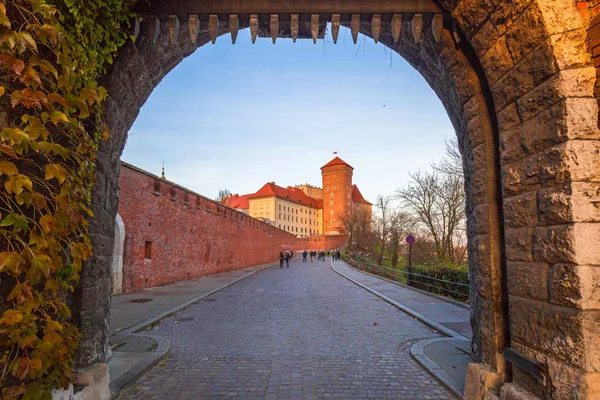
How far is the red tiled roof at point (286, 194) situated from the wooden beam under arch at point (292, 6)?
87.8 metres

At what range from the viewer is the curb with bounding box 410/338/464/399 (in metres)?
4.42

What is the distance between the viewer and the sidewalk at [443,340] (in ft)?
16.1

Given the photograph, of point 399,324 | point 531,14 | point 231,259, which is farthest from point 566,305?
point 231,259

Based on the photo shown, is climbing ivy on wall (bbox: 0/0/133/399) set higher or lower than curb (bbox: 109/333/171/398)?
higher

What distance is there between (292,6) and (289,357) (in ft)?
16.5

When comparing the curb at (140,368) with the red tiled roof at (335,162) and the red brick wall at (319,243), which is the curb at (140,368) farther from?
the red tiled roof at (335,162)

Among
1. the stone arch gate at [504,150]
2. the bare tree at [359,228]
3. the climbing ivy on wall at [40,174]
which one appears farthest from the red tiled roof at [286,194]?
the climbing ivy on wall at [40,174]

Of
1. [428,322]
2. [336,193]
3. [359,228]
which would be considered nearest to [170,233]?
[428,322]

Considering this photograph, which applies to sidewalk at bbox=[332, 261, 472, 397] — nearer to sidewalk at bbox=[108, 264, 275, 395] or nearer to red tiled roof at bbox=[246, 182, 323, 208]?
sidewalk at bbox=[108, 264, 275, 395]

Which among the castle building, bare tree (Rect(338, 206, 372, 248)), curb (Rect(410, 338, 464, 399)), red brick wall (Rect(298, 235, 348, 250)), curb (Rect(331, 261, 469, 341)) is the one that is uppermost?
the castle building

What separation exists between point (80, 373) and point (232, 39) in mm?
3879

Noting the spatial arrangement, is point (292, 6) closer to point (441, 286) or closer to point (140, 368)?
point (140, 368)

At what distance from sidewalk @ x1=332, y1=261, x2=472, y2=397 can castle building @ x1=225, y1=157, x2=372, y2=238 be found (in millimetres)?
76544

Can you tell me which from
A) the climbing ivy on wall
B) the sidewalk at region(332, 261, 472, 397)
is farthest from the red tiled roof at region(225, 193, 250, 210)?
the climbing ivy on wall
